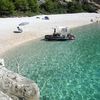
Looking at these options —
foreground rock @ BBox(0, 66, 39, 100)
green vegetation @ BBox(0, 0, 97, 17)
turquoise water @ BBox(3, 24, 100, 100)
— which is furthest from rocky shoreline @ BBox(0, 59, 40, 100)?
green vegetation @ BBox(0, 0, 97, 17)

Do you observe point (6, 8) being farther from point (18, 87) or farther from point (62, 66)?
point (18, 87)

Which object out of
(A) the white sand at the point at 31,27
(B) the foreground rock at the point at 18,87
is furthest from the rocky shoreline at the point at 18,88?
(A) the white sand at the point at 31,27

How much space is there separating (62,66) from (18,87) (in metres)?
26.8

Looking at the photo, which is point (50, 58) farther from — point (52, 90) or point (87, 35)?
point (87, 35)

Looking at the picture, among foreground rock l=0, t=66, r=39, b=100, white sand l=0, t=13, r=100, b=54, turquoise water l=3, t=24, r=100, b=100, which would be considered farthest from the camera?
white sand l=0, t=13, r=100, b=54

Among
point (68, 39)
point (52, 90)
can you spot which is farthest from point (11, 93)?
point (68, 39)

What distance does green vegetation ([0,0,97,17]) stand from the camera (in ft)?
312

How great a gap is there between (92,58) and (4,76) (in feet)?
107

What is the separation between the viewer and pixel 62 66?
149 feet

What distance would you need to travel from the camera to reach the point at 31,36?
68250mm

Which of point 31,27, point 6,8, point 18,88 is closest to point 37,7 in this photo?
point 6,8

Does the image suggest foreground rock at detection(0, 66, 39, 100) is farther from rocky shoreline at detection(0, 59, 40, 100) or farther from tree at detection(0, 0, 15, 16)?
tree at detection(0, 0, 15, 16)

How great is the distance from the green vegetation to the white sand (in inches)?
364

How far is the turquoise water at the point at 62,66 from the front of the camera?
33.7m
